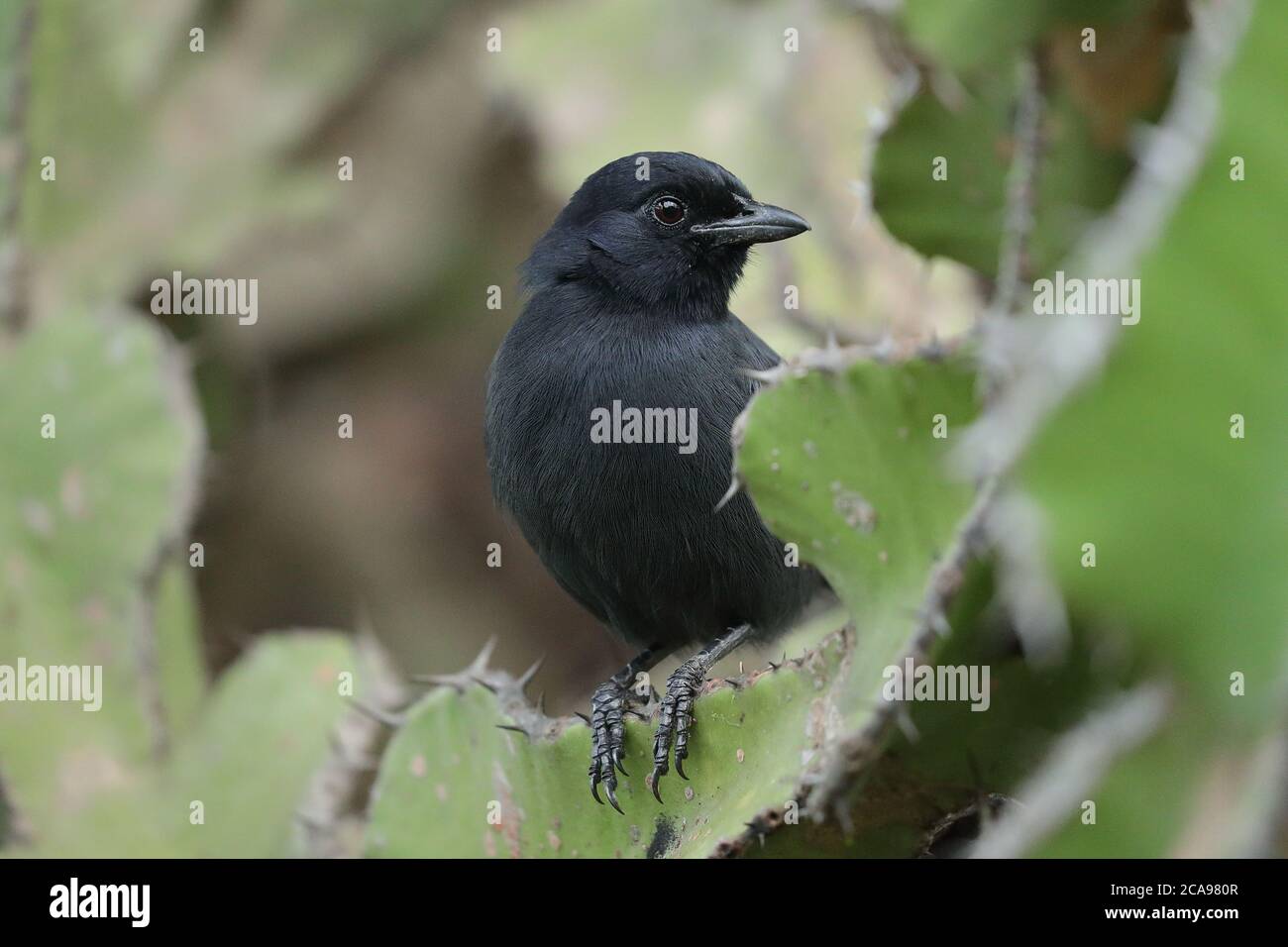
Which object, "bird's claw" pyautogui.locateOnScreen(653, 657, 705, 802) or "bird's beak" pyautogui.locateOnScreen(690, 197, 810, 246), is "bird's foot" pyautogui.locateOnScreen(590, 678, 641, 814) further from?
"bird's beak" pyautogui.locateOnScreen(690, 197, 810, 246)

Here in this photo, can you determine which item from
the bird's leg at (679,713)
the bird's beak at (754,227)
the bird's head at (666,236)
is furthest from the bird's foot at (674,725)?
the bird's beak at (754,227)

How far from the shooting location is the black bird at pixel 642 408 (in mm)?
3131

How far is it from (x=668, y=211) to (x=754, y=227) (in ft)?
0.76

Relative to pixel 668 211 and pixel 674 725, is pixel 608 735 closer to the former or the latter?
pixel 674 725

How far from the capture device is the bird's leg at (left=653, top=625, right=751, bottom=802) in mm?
2471

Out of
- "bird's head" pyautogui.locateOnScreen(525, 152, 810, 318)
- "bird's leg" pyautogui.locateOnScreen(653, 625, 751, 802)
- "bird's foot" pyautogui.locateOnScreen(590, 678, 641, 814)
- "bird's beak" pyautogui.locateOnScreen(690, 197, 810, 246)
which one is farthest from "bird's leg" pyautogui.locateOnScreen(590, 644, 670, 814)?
"bird's beak" pyautogui.locateOnScreen(690, 197, 810, 246)

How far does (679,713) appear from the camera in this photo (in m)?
2.60

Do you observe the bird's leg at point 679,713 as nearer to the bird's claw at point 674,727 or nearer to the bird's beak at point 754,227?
the bird's claw at point 674,727

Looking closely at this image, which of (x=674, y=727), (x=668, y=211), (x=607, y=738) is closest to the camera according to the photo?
(x=674, y=727)

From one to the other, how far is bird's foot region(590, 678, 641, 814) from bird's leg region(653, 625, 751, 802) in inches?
3.7

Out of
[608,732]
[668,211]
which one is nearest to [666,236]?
[668,211]

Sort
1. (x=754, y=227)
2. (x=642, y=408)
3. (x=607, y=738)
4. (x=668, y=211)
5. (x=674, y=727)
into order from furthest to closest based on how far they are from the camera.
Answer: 1. (x=668, y=211)
2. (x=754, y=227)
3. (x=642, y=408)
4. (x=607, y=738)
5. (x=674, y=727)

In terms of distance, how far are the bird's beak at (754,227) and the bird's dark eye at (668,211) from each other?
0.05m

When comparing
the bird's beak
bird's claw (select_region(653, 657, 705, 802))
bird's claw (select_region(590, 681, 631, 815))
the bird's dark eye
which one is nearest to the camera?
bird's claw (select_region(653, 657, 705, 802))
